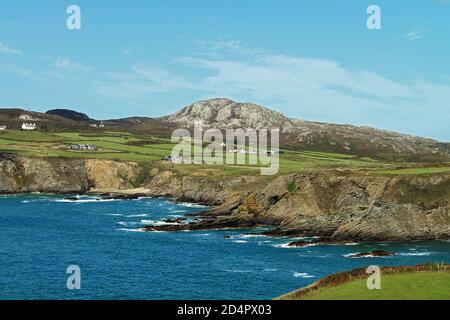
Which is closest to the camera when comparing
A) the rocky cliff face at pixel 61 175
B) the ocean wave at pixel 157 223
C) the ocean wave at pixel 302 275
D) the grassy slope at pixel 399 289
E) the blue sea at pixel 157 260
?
the grassy slope at pixel 399 289

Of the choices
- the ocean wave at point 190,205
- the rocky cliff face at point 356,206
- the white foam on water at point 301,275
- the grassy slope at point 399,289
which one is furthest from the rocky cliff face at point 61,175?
the grassy slope at point 399,289

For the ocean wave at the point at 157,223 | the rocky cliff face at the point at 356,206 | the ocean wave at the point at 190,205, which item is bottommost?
the ocean wave at the point at 157,223

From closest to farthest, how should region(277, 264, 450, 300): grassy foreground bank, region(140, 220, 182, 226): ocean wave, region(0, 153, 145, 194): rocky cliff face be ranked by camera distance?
1. region(277, 264, 450, 300): grassy foreground bank
2. region(140, 220, 182, 226): ocean wave
3. region(0, 153, 145, 194): rocky cliff face

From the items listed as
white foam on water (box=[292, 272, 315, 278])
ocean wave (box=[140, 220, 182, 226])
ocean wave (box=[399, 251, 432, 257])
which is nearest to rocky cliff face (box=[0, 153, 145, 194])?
ocean wave (box=[140, 220, 182, 226])

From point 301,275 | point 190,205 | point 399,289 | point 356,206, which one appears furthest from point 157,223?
point 399,289

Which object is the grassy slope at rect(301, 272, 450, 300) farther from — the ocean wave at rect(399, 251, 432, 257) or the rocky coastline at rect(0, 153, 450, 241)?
the rocky coastline at rect(0, 153, 450, 241)

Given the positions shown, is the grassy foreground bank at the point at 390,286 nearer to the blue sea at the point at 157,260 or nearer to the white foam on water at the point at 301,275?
the blue sea at the point at 157,260

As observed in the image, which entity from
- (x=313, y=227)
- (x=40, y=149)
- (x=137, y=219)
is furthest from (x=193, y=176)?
(x=313, y=227)
